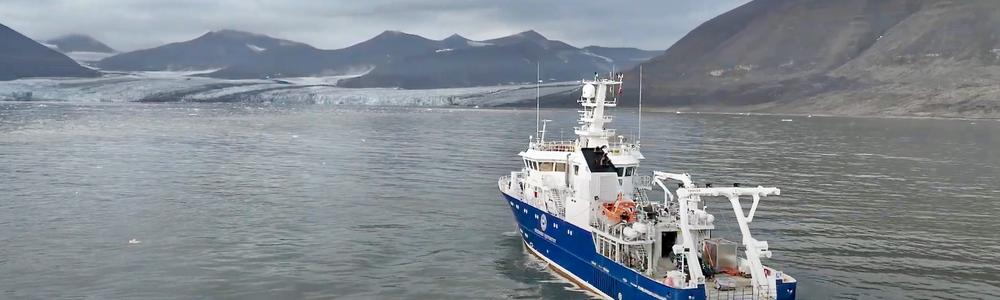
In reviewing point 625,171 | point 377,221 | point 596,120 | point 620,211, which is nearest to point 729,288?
point 620,211

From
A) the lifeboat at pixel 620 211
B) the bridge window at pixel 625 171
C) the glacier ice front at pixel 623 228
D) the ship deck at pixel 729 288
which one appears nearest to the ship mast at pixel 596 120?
the glacier ice front at pixel 623 228

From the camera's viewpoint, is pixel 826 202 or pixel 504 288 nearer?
pixel 504 288

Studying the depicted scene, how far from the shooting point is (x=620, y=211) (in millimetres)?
29750

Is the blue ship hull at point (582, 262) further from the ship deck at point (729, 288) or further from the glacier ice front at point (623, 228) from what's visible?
the ship deck at point (729, 288)

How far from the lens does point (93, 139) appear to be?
9319 cm

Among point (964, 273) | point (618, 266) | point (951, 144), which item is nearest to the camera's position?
point (618, 266)

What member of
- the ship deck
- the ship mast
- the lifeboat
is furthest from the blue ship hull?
the ship mast

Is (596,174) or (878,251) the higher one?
(596,174)

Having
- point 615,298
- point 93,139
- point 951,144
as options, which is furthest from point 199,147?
point 951,144

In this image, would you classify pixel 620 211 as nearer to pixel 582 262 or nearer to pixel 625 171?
pixel 582 262

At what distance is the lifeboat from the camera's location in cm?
2947

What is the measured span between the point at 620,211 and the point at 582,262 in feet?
8.07

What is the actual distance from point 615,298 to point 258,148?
6420cm

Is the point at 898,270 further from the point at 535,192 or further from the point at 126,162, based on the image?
the point at 126,162
